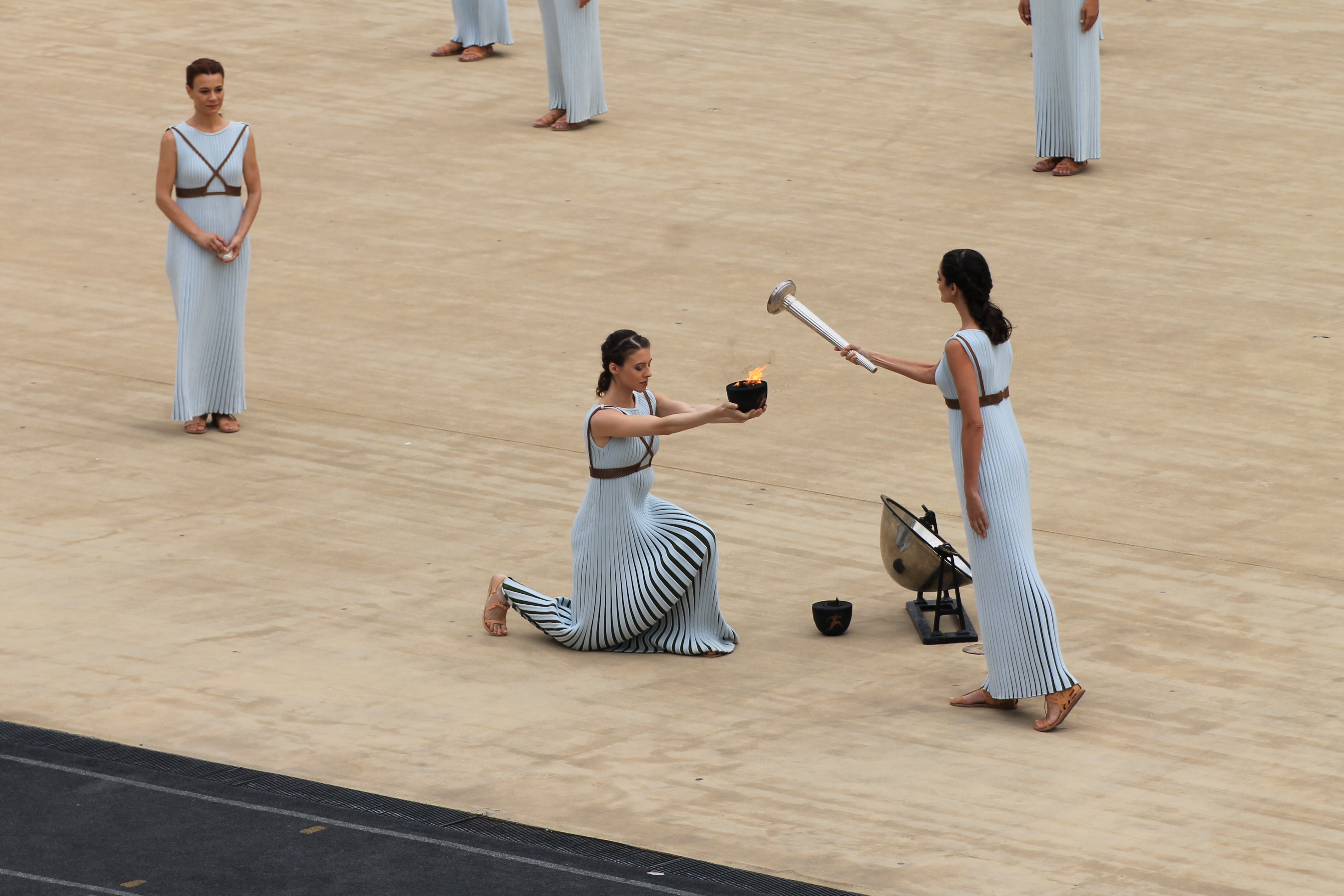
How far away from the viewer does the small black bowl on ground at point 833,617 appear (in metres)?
8.69

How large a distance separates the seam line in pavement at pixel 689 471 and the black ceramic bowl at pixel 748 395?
2.61 metres

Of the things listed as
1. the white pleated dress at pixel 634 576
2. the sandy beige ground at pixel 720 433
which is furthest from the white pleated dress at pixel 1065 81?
the white pleated dress at pixel 634 576

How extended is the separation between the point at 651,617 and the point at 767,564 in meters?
1.20

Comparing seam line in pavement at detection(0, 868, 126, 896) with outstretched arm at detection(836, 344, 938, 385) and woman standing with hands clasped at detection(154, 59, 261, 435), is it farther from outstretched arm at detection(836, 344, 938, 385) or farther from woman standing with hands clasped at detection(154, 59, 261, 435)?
woman standing with hands clasped at detection(154, 59, 261, 435)

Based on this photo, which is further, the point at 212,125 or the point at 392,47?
the point at 392,47

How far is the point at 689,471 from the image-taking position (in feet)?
35.7

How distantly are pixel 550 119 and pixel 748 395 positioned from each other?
1048 cm

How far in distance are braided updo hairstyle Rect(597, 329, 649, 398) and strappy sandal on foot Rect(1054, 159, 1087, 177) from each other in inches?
347

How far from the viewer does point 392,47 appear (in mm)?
20375

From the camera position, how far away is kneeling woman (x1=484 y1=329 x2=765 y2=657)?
27.4ft

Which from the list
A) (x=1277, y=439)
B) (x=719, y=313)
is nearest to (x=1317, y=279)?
(x=1277, y=439)

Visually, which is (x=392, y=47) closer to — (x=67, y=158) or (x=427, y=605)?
(x=67, y=158)

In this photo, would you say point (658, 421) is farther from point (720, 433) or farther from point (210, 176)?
point (210, 176)

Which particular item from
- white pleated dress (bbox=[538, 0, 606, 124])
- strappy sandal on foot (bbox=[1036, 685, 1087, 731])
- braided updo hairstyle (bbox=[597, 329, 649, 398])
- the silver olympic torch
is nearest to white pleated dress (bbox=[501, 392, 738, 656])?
braided updo hairstyle (bbox=[597, 329, 649, 398])
